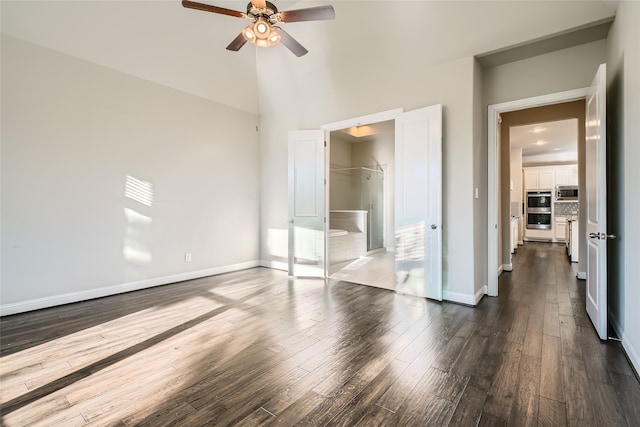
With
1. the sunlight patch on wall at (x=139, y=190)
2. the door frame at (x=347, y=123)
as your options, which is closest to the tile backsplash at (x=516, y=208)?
the door frame at (x=347, y=123)

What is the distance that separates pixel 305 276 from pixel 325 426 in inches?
130

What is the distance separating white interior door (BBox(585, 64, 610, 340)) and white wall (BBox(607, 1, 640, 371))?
0.12 m

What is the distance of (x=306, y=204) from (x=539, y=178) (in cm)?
868

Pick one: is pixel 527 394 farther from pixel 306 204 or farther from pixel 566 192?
pixel 566 192

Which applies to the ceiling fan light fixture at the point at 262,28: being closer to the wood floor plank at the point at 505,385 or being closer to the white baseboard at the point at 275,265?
the wood floor plank at the point at 505,385

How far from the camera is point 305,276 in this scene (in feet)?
15.7

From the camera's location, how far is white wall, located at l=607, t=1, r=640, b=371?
204 cm

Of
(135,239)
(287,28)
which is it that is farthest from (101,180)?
(287,28)

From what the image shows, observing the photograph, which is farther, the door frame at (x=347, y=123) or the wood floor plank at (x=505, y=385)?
the door frame at (x=347, y=123)

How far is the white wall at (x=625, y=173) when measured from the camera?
204 centimetres

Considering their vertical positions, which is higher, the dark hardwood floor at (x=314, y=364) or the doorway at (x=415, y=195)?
the doorway at (x=415, y=195)

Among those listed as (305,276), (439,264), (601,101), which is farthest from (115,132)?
(601,101)

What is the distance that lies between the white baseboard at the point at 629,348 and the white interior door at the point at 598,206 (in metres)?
0.12

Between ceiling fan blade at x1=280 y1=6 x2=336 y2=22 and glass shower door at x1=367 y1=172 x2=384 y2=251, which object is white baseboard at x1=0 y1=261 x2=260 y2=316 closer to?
glass shower door at x1=367 y1=172 x2=384 y2=251
